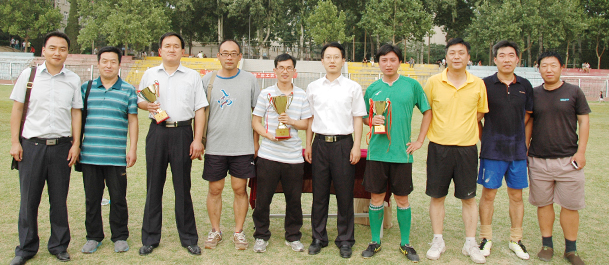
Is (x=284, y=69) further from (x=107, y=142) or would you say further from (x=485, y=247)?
(x=485, y=247)

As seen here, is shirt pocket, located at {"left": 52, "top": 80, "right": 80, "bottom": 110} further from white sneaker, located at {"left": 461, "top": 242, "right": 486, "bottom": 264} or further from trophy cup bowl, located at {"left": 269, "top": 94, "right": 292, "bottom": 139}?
white sneaker, located at {"left": 461, "top": 242, "right": 486, "bottom": 264}

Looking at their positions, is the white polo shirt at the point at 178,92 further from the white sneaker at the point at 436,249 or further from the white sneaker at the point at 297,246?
the white sneaker at the point at 436,249

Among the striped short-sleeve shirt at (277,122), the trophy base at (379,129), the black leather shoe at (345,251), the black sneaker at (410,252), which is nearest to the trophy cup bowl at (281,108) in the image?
the striped short-sleeve shirt at (277,122)

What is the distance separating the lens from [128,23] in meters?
42.5

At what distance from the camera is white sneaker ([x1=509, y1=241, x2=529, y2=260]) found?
14.5ft

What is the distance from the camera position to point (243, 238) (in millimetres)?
4602

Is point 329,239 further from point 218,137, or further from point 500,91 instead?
point 500,91

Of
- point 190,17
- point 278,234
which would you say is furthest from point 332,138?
point 190,17

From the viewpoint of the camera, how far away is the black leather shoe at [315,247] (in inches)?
176

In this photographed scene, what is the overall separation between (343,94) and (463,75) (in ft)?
3.92

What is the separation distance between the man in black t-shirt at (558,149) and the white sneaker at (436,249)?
37.1 inches

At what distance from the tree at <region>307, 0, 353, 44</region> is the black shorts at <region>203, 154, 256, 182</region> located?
4093cm

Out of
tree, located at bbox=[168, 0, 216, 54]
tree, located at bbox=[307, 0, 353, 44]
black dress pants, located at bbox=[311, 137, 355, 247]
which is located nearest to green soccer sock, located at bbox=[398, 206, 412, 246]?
black dress pants, located at bbox=[311, 137, 355, 247]

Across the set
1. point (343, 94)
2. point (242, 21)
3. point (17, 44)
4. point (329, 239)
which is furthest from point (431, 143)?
point (17, 44)
